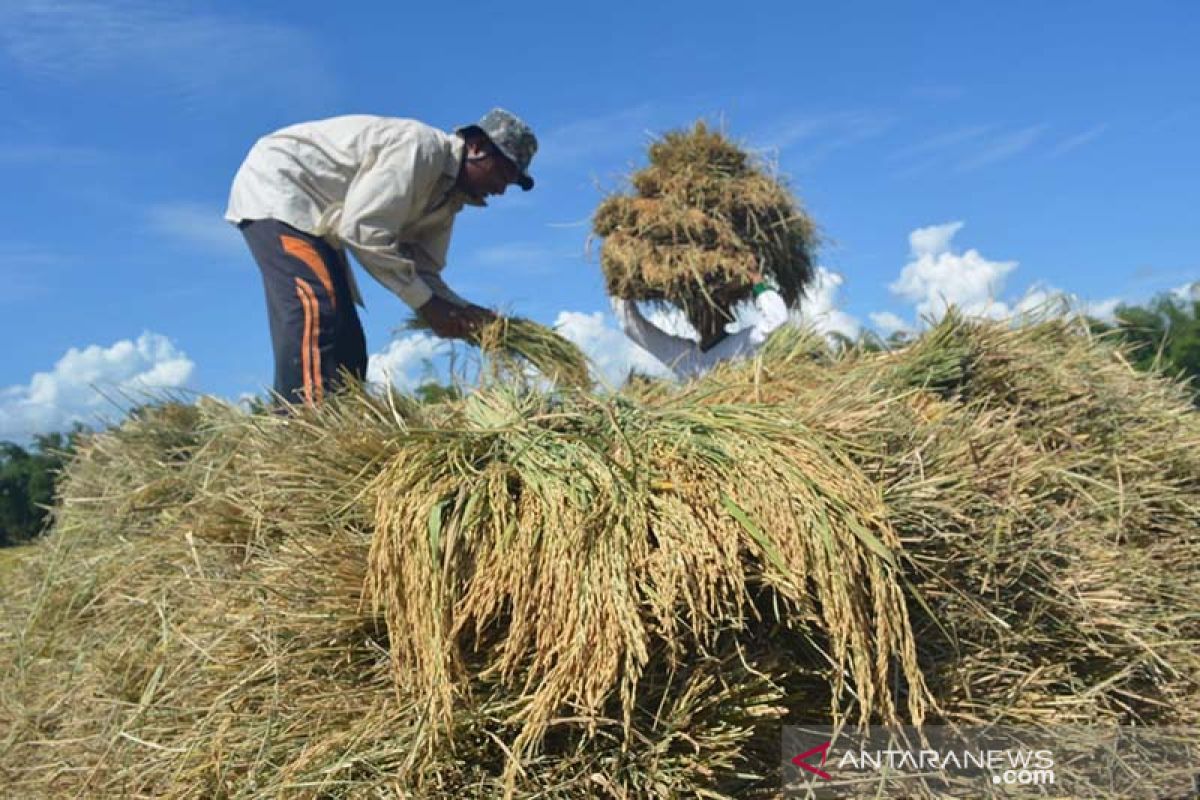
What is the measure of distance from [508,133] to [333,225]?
0.87 m

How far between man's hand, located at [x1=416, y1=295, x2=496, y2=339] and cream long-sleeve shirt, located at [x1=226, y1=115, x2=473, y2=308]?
0.18 ft

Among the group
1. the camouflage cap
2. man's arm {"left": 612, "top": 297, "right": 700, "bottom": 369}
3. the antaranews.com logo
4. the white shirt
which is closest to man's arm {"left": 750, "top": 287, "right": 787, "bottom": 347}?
the white shirt

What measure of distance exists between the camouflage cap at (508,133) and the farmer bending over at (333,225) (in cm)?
15

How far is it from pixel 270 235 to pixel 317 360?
1.80ft

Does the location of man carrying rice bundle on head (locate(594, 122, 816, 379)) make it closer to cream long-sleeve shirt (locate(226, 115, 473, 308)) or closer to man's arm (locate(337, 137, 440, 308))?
cream long-sleeve shirt (locate(226, 115, 473, 308))

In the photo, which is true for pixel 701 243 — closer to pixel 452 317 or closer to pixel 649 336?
pixel 649 336

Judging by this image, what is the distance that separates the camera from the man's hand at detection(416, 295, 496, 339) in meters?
3.36

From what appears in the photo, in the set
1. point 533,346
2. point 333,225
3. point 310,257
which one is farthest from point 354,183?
point 533,346

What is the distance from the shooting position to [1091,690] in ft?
5.95

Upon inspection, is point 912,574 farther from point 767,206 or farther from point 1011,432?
point 767,206

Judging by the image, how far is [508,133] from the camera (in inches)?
144

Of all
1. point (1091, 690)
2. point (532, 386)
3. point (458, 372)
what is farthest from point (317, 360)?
point (1091, 690)

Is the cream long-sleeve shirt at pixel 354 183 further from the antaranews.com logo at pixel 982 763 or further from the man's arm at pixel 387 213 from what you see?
the antaranews.com logo at pixel 982 763

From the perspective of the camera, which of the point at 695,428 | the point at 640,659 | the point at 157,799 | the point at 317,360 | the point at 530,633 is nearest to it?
the point at 640,659
